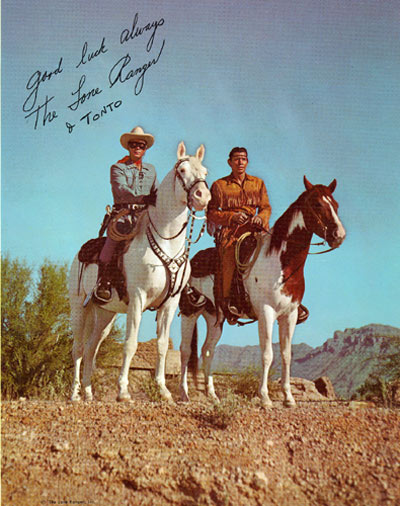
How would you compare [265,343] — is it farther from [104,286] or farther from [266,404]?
[104,286]

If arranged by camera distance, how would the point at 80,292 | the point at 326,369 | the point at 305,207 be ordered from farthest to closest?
the point at 326,369 < the point at 80,292 < the point at 305,207

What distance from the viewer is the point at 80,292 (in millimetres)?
8133

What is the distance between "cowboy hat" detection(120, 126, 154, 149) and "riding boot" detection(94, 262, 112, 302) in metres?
1.89

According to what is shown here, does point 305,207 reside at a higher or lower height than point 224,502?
higher


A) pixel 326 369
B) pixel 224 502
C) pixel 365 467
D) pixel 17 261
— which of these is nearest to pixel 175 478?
pixel 224 502

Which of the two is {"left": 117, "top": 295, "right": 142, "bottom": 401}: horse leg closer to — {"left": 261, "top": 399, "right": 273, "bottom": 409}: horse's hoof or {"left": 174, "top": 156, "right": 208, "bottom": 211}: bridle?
{"left": 174, "top": 156, "right": 208, "bottom": 211}: bridle

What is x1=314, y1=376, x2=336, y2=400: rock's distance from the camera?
12258mm

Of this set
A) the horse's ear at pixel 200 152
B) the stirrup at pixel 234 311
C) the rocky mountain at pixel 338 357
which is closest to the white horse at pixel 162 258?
the horse's ear at pixel 200 152

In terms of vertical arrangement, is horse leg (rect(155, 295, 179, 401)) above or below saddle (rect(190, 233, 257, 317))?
below

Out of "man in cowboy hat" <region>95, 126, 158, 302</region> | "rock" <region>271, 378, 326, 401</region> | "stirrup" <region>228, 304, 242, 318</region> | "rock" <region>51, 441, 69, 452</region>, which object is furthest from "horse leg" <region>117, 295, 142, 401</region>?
"rock" <region>271, 378, 326, 401</region>

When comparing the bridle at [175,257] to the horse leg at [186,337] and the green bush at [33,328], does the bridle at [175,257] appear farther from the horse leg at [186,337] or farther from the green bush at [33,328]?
the green bush at [33,328]

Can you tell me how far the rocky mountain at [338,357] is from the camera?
1086cm

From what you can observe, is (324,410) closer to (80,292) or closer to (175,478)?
(175,478)

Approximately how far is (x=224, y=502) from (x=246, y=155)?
5.28 meters
